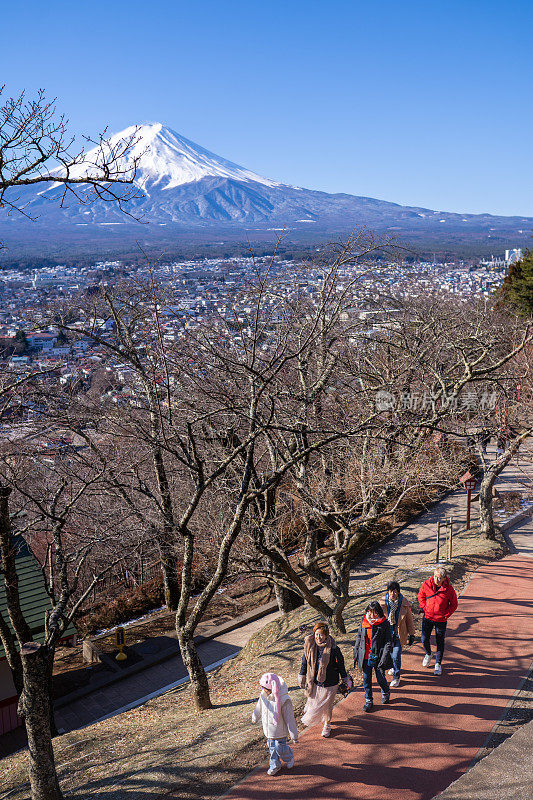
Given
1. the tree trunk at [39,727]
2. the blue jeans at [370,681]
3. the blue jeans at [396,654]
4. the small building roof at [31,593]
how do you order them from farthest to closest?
the small building roof at [31,593] < the blue jeans at [396,654] < the blue jeans at [370,681] < the tree trunk at [39,727]

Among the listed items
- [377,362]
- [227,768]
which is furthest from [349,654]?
[377,362]

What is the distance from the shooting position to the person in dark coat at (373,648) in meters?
6.57

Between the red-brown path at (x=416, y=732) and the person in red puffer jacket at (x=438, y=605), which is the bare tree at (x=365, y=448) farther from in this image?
the red-brown path at (x=416, y=732)

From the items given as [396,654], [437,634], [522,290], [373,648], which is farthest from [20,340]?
[522,290]

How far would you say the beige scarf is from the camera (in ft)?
20.2

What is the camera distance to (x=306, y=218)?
167 m

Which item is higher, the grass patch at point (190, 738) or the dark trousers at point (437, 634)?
the dark trousers at point (437, 634)

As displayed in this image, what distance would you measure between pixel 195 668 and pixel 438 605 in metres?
3.19

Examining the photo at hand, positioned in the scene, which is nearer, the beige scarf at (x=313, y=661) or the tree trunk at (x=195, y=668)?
the beige scarf at (x=313, y=661)

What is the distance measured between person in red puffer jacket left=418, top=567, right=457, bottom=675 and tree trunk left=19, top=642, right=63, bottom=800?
439cm

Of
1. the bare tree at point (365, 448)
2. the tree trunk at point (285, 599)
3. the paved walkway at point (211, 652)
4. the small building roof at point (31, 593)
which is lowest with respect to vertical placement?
the paved walkway at point (211, 652)

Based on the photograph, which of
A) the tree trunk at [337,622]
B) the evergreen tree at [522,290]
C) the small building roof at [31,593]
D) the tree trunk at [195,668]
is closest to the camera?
the tree trunk at [195,668]

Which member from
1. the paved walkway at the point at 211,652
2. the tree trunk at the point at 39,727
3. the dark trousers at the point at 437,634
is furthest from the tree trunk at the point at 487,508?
the tree trunk at the point at 39,727

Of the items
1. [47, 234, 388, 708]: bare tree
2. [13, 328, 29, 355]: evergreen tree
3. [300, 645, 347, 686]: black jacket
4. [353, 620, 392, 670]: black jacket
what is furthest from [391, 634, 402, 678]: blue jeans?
[13, 328, 29, 355]: evergreen tree
